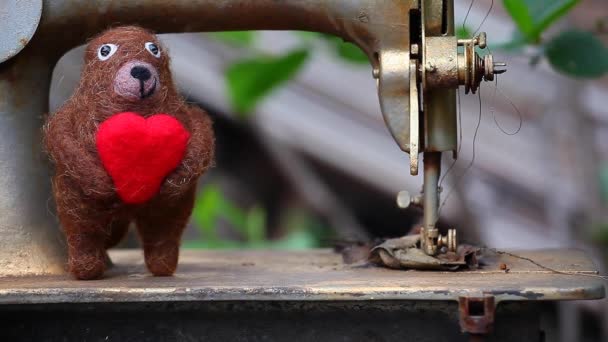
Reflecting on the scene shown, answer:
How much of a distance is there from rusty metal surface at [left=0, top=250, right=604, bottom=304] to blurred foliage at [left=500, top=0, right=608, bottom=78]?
29 cm

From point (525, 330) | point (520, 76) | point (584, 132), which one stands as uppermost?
point (520, 76)

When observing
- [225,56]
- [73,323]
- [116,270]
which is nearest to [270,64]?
[116,270]

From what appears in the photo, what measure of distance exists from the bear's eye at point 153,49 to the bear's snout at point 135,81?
2 cm

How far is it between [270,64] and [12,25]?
1.99 feet

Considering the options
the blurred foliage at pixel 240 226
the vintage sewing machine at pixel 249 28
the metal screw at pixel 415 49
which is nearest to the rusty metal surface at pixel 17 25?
the vintage sewing machine at pixel 249 28

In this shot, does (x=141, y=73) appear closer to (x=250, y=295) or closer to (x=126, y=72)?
(x=126, y=72)

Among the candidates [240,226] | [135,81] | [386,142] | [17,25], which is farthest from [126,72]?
[386,142]

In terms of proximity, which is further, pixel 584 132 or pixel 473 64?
pixel 584 132

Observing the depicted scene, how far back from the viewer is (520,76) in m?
1.90

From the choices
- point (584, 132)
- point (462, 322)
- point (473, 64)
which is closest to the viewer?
point (462, 322)

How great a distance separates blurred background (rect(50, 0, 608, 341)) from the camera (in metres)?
1.40

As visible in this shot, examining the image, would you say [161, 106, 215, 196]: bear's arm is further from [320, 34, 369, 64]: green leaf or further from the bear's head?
[320, 34, 369, 64]: green leaf

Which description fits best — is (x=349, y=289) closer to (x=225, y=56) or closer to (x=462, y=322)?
(x=462, y=322)

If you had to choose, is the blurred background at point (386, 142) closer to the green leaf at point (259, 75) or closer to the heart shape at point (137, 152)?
the green leaf at point (259, 75)
